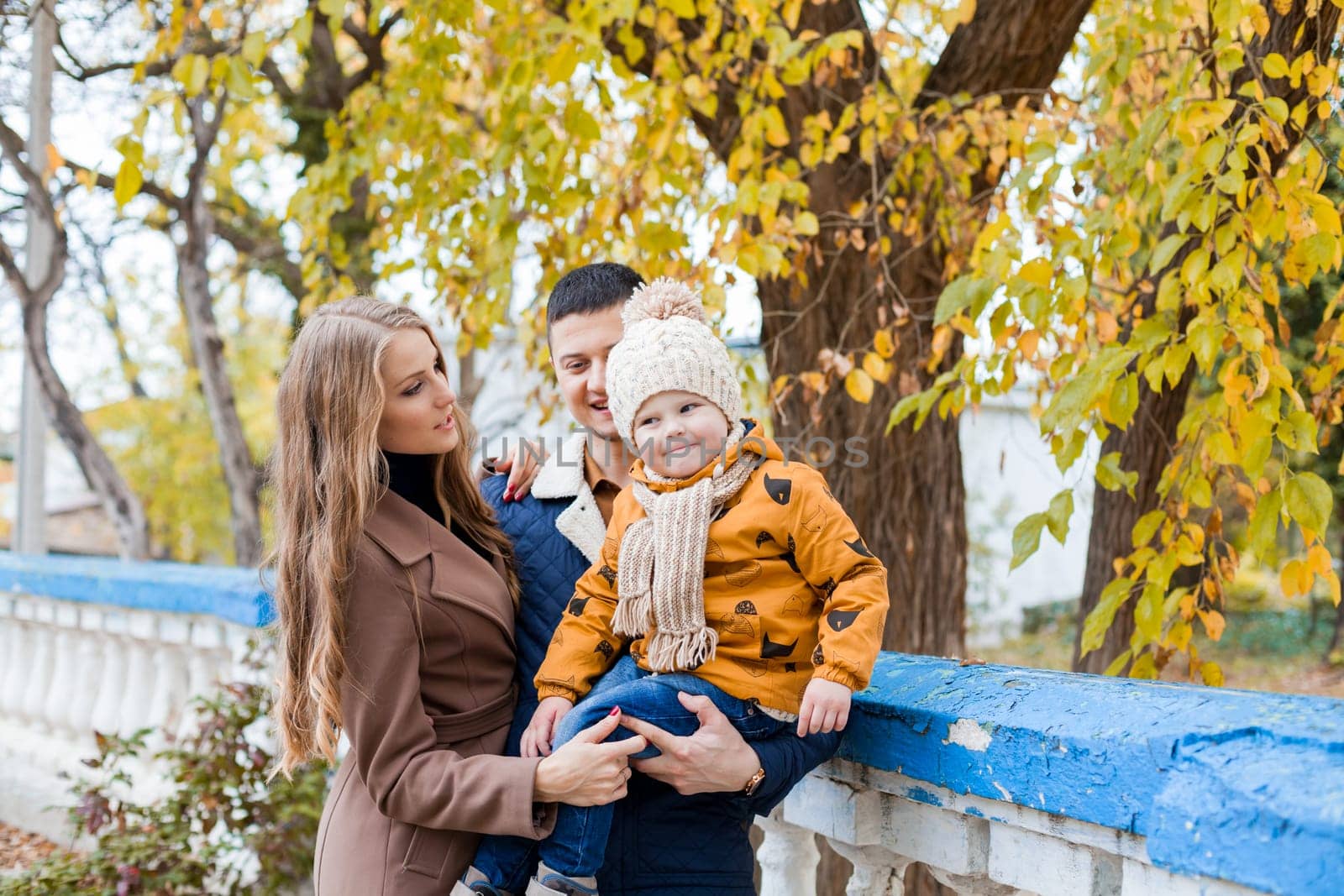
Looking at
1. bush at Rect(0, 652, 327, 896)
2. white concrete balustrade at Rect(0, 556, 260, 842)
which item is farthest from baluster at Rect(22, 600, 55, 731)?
bush at Rect(0, 652, 327, 896)

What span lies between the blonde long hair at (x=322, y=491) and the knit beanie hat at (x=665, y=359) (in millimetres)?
402

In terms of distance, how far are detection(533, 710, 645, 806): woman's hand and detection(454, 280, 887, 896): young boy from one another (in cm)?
4

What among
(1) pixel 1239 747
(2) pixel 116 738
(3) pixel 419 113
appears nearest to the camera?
(1) pixel 1239 747

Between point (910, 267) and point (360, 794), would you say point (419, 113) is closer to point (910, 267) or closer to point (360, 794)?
point (910, 267)

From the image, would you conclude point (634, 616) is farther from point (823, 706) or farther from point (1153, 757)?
point (1153, 757)

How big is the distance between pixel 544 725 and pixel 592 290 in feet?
2.88

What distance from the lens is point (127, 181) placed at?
304 centimetres

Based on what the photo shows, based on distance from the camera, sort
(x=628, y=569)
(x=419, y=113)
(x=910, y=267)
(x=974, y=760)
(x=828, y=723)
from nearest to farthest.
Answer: (x=974, y=760), (x=828, y=723), (x=628, y=569), (x=910, y=267), (x=419, y=113)

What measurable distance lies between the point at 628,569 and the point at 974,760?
24.7 inches

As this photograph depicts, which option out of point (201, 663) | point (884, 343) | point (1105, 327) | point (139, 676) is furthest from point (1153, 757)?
point (139, 676)

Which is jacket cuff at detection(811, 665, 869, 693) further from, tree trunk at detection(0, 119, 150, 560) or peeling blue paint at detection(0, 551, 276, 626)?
tree trunk at detection(0, 119, 150, 560)

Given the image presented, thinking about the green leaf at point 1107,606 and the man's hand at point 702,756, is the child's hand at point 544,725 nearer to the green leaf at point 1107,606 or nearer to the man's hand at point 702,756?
the man's hand at point 702,756

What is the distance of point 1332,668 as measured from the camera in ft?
38.7

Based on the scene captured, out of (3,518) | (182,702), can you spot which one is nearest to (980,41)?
(182,702)
